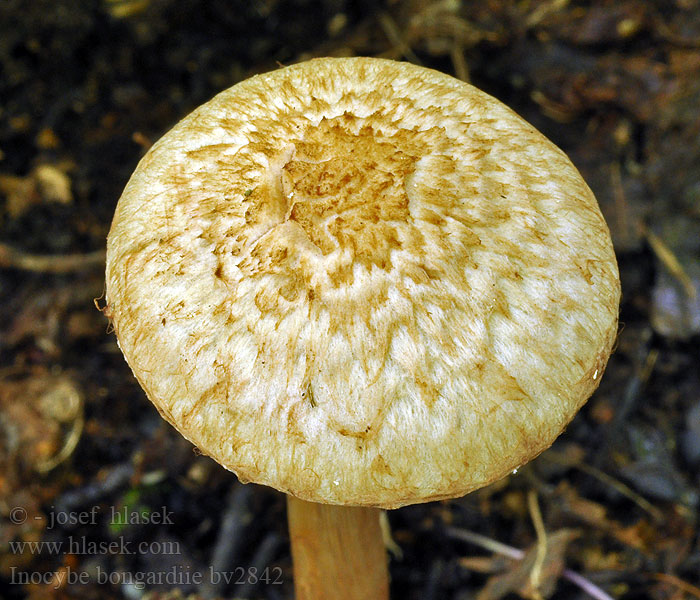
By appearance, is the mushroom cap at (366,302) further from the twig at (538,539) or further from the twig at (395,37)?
the twig at (395,37)

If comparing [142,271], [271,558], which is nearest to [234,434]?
[142,271]

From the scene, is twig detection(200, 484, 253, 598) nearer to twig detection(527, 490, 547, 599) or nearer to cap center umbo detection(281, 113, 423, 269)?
twig detection(527, 490, 547, 599)

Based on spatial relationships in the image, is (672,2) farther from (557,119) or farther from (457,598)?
(457,598)

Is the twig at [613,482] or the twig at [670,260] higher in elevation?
the twig at [670,260]

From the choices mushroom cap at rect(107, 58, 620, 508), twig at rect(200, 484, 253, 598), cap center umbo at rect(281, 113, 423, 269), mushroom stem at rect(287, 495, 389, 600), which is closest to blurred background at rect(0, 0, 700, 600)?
twig at rect(200, 484, 253, 598)

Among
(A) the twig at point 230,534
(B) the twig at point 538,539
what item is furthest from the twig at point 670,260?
(A) the twig at point 230,534

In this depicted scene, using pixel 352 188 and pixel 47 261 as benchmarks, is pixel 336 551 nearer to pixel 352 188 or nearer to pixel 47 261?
pixel 352 188
